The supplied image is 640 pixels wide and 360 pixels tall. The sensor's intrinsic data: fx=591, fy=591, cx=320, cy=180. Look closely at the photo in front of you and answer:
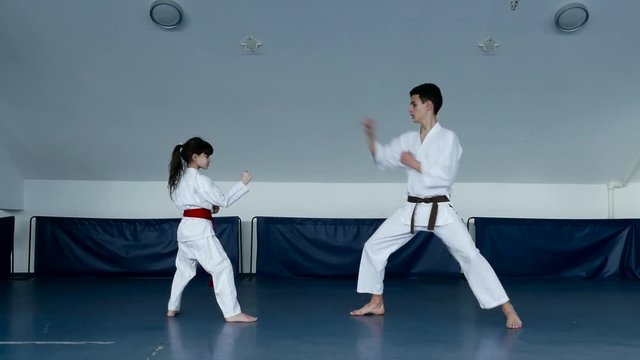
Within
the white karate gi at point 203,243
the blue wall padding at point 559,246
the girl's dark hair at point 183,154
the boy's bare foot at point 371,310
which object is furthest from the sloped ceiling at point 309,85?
the boy's bare foot at point 371,310

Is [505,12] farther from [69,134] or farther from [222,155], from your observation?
Answer: [69,134]

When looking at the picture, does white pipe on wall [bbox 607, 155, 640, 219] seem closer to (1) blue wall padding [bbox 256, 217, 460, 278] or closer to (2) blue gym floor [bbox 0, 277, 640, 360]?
(2) blue gym floor [bbox 0, 277, 640, 360]

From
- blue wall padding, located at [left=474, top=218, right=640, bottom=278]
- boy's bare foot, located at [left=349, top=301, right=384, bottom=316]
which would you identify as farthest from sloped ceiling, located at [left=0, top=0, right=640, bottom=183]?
boy's bare foot, located at [left=349, top=301, right=384, bottom=316]

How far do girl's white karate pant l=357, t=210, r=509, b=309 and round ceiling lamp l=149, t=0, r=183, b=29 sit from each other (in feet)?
7.16

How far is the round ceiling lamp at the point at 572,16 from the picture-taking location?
4.23 m

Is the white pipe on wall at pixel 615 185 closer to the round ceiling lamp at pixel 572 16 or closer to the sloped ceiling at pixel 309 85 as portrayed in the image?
the sloped ceiling at pixel 309 85

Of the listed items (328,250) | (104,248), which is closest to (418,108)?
(328,250)

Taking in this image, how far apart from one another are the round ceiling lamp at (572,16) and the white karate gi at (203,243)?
2.66m

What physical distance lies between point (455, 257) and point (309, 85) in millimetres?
2227

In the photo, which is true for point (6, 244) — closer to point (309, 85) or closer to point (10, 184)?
point (10, 184)

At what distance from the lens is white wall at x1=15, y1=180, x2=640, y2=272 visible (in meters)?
6.30

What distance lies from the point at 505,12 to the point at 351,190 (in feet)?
8.68

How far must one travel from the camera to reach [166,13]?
4.29 m

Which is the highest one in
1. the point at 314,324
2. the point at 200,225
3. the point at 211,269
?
the point at 200,225
